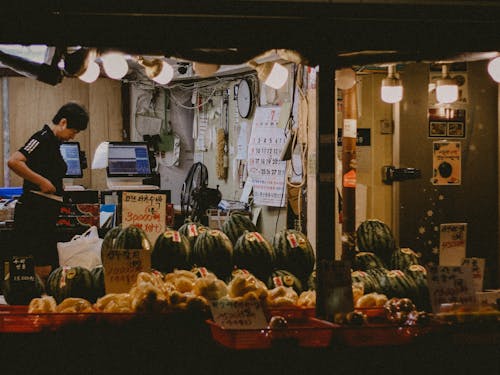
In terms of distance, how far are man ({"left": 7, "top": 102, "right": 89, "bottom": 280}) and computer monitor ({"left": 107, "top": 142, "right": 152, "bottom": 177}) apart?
317cm

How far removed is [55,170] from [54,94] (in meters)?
7.34

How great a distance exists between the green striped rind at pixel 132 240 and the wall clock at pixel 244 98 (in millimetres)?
6717

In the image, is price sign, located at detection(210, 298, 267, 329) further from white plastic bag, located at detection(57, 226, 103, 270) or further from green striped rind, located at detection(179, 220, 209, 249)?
white plastic bag, located at detection(57, 226, 103, 270)

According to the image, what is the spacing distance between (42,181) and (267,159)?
14.5 feet

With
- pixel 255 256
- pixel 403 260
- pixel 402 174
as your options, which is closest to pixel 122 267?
pixel 255 256

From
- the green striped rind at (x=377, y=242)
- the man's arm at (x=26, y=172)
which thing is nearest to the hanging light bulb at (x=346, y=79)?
the green striped rind at (x=377, y=242)

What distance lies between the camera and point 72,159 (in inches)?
428

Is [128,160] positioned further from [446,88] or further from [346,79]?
[346,79]

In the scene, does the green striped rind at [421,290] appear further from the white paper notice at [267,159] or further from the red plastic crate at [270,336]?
the white paper notice at [267,159]

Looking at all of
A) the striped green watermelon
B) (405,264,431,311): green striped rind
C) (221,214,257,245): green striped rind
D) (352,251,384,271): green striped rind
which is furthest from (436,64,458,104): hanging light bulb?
the striped green watermelon

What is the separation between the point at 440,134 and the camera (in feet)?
28.9

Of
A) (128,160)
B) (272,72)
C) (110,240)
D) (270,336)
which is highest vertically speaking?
(272,72)

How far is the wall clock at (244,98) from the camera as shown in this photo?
11672 millimetres

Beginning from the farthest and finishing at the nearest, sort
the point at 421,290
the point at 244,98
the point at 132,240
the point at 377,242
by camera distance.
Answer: the point at 244,98 → the point at 377,242 → the point at 421,290 → the point at 132,240
